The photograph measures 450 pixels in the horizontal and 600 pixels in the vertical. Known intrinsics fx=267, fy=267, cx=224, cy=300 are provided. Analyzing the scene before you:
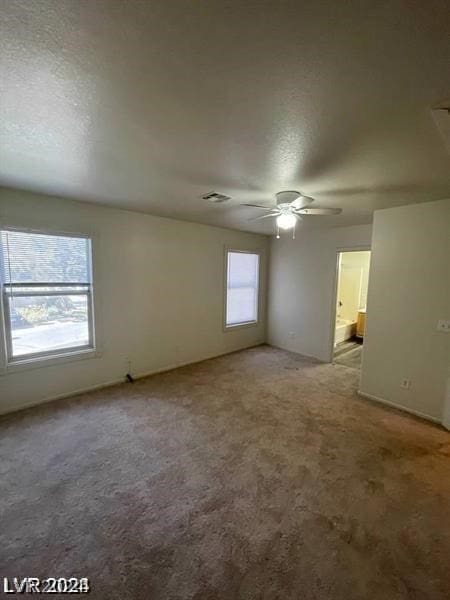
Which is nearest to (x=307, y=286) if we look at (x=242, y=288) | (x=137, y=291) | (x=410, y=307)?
(x=242, y=288)

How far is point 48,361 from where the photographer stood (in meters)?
3.16

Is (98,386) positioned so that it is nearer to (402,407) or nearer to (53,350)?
(53,350)

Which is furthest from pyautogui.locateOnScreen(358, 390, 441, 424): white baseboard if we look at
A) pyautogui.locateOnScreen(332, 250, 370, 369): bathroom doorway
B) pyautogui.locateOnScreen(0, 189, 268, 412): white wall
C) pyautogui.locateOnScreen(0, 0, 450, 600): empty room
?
pyautogui.locateOnScreen(332, 250, 370, 369): bathroom doorway

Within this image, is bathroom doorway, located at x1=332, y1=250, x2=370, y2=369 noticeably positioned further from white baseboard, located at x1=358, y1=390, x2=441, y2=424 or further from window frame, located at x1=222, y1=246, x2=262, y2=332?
white baseboard, located at x1=358, y1=390, x2=441, y2=424

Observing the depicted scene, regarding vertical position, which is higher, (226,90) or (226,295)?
(226,90)

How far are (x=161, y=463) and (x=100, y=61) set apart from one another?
8.53ft

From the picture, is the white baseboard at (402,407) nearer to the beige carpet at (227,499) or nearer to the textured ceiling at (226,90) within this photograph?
the beige carpet at (227,499)

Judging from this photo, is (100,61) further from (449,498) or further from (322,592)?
(449,498)

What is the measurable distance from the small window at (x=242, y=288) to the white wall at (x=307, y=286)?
15.0 inches

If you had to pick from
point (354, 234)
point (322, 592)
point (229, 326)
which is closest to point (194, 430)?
point (322, 592)

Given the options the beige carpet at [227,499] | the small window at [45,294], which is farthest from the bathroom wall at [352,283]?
the small window at [45,294]

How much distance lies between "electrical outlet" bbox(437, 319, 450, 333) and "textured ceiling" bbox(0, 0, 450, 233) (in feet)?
4.69

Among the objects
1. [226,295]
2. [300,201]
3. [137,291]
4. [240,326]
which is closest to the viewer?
[300,201]

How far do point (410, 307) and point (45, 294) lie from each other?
4218 millimetres
